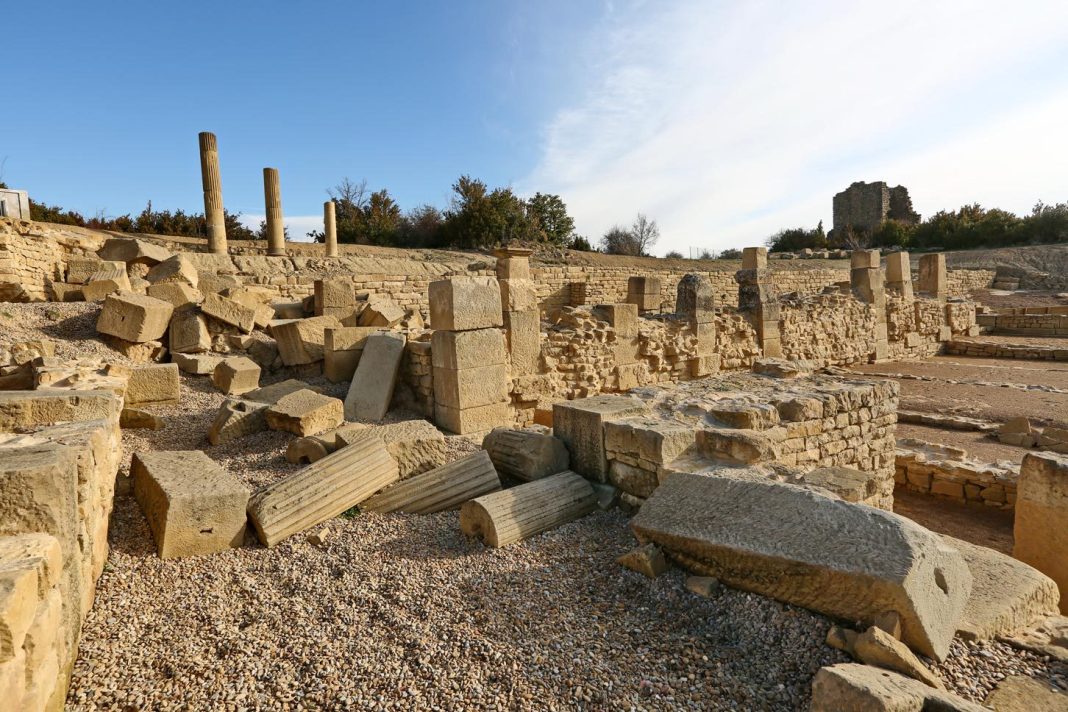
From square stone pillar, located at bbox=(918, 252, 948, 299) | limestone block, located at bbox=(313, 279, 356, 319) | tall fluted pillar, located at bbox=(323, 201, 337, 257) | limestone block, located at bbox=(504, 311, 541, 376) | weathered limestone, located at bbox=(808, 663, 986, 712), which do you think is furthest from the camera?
tall fluted pillar, located at bbox=(323, 201, 337, 257)

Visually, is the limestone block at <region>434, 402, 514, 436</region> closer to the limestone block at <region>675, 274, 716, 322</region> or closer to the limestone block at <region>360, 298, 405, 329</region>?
the limestone block at <region>360, 298, 405, 329</region>

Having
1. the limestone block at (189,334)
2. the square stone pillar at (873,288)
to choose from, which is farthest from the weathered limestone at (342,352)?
the square stone pillar at (873,288)

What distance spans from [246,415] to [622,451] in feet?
12.7

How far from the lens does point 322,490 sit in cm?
415

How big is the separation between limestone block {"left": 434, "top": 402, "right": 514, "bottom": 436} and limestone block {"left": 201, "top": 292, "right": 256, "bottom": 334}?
3.83 metres

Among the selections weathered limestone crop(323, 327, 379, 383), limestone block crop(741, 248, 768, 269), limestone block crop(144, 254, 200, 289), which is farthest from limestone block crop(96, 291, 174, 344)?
limestone block crop(741, 248, 768, 269)

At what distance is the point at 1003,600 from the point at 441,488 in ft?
11.2

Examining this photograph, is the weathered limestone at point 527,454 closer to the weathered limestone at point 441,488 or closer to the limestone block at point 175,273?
the weathered limestone at point 441,488

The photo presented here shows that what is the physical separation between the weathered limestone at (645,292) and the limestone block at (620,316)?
4.28 m

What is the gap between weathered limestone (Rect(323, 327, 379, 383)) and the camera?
7648 mm

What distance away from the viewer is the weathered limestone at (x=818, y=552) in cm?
240

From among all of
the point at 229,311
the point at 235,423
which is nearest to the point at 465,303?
the point at 235,423

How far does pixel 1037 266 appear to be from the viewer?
Result: 82.1 ft

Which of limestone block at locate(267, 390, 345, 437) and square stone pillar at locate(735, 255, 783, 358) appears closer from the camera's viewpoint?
limestone block at locate(267, 390, 345, 437)
